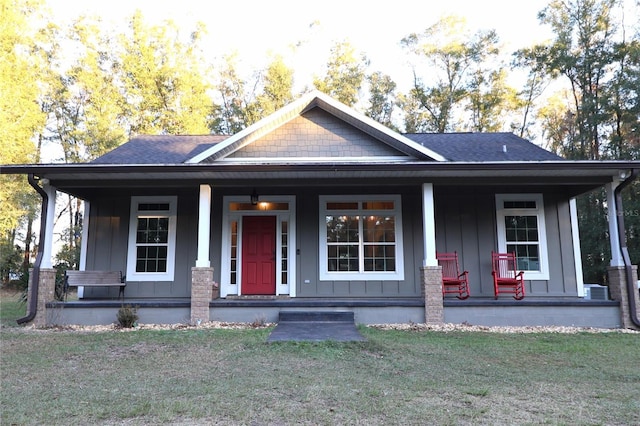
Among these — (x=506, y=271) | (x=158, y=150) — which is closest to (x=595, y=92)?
(x=506, y=271)

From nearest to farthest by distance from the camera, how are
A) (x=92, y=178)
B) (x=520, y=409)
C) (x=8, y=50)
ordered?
(x=520, y=409) → (x=92, y=178) → (x=8, y=50)

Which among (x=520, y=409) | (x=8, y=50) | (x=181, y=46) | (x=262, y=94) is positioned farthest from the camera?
(x=262, y=94)

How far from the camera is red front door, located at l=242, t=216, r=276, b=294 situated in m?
8.88

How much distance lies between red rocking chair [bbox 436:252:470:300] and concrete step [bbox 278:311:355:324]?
2.16 meters

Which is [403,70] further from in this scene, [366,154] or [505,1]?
[366,154]

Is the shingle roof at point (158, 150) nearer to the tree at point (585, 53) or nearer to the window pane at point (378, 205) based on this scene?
the window pane at point (378, 205)

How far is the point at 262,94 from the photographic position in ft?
75.3

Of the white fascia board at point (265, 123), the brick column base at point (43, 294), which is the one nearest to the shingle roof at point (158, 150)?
the white fascia board at point (265, 123)

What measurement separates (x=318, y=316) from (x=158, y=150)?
5.69 m

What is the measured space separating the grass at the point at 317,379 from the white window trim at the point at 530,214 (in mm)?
2568

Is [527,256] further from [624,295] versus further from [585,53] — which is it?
[585,53]

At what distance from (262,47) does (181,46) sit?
459 centimetres

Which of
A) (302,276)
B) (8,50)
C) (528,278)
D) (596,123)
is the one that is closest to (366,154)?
(302,276)

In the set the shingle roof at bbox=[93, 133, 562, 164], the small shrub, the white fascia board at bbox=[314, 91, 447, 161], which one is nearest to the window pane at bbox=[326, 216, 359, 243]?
the white fascia board at bbox=[314, 91, 447, 161]
